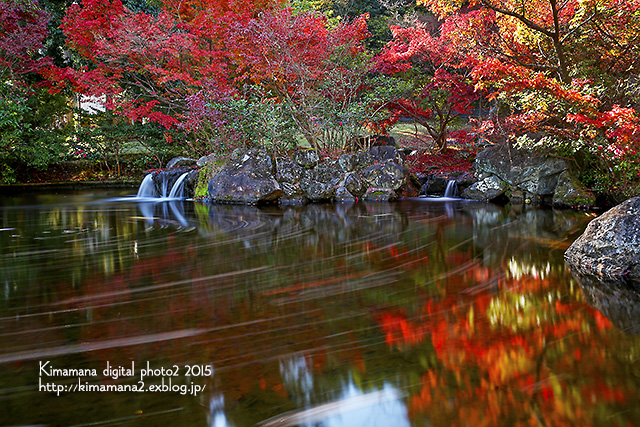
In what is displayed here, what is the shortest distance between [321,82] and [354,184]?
2.89 meters

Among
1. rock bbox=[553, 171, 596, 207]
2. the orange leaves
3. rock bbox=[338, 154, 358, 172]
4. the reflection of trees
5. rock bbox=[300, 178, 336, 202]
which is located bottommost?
the reflection of trees

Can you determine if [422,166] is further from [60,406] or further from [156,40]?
[60,406]

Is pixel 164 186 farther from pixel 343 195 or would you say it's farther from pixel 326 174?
pixel 343 195

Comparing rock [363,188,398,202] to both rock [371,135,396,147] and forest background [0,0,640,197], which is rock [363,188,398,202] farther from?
rock [371,135,396,147]

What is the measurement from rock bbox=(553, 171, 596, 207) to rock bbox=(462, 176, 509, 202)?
1.37m

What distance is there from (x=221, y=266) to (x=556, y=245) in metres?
4.01

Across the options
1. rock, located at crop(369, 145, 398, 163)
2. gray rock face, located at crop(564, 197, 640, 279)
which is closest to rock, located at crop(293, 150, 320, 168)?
rock, located at crop(369, 145, 398, 163)

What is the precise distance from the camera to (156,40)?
1161 cm

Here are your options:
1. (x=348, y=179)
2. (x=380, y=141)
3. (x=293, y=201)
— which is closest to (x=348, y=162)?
(x=348, y=179)

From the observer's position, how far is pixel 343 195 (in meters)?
10.9

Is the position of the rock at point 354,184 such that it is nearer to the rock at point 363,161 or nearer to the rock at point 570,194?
the rock at point 363,161

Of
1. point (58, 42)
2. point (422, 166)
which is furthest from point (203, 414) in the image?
point (58, 42)

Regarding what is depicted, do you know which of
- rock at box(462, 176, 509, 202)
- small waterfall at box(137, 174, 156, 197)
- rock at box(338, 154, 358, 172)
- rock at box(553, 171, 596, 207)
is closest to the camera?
rock at box(553, 171, 596, 207)

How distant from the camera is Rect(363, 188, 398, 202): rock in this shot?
10.6 meters
